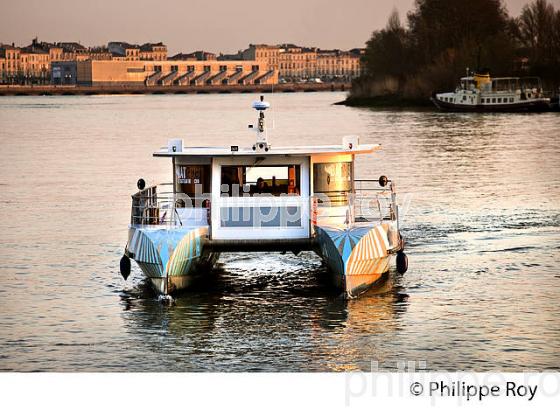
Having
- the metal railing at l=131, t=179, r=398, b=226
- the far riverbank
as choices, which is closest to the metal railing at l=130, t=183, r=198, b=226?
the metal railing at l=131, t=179, r=398, b=226

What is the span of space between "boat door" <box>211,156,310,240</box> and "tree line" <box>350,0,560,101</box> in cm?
2265

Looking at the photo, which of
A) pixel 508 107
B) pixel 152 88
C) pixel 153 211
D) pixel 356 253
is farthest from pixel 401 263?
pixel 152 88

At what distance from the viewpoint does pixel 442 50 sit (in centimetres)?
4775

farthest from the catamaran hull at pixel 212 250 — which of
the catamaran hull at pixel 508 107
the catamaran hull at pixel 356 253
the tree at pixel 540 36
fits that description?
the catamaran hull at pixel 508 107

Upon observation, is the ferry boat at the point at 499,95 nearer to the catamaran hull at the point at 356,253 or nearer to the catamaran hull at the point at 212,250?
the catamaran hull at the point at 356,253

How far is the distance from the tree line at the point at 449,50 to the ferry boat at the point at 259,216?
73.9 feet

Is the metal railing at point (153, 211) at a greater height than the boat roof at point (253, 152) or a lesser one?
lesser

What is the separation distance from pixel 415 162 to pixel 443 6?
2338 centimetres

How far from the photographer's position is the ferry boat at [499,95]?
42.6 metres

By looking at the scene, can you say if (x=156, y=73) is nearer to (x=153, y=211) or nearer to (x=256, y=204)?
(x=153, y=211)

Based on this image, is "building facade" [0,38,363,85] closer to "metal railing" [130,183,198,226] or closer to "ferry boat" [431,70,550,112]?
"ferry boat" [431,70,550,112]

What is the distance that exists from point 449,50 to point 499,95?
4.27 metres

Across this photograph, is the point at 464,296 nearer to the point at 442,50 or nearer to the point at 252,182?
the point at 252,182

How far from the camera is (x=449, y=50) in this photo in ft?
153
